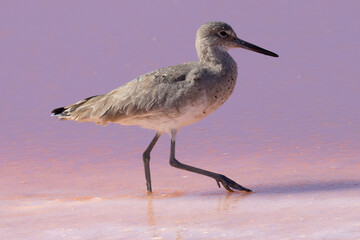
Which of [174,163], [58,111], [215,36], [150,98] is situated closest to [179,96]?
[150,98]

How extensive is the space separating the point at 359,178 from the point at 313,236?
81.0 inches

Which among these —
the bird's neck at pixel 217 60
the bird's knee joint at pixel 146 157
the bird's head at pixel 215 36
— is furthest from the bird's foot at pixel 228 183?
the bird's head at pixel 215 36

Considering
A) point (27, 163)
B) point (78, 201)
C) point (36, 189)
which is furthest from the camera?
point (27, 163)

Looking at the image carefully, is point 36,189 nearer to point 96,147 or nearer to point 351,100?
point 96,147

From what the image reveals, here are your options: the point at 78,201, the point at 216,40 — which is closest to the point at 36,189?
the point at 78,201

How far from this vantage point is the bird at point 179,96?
813cm

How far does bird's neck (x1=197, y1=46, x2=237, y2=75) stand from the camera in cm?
840

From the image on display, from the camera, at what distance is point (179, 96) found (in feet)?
26.6

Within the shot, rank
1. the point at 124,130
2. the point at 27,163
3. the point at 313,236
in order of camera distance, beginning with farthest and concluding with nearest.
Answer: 1. the point at 124,130
2. the point at 27,163
3. the point at 313,236

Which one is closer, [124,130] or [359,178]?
[359,178]

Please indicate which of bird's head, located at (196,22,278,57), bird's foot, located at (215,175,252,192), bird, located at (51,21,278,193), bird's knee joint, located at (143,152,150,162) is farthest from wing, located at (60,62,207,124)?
bird's foot, located at (215,175,252,192)

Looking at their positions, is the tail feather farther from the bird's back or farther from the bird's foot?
the bird's foot

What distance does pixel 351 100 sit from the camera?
11.5 meters

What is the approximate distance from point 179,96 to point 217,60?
2.16ft
